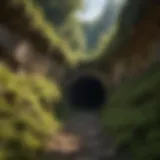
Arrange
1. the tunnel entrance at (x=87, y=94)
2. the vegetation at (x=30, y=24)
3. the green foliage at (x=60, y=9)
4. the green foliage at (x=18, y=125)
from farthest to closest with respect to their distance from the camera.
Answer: the tunnel entrance at (x=87, y=94), the green foliage at (x=60, y=9), the vegetation at (x=30, y=24), the green foliage at (x=18, y=125)

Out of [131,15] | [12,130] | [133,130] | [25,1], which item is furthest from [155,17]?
[12,130]

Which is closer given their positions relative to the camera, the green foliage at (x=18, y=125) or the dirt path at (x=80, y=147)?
the green foliage at (x=18, y=125)

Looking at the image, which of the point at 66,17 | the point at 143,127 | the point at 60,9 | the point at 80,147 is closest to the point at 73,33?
the point at 66,17

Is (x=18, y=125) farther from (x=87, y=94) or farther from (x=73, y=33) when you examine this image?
(x=87, y=94)

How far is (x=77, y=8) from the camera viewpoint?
20781mm

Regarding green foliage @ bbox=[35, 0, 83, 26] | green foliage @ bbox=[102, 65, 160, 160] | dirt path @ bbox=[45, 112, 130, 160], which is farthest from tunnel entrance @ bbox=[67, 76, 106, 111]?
green foliage @ bbox=[102, 65, 160, 160]

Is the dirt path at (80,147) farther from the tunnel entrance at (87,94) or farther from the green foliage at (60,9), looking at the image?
the tunnel entrance at (87,94)

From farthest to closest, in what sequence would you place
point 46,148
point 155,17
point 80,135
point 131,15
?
point 131,15, point 155,17, point 80,135, point 46,148

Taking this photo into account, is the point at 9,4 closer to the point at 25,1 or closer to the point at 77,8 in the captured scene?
the point at 25,1

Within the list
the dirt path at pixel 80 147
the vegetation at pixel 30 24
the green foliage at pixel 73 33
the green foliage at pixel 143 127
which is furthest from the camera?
the green foliage at pixel 73 33

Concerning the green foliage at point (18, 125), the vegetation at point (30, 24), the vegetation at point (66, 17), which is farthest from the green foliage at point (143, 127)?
the vegetation at point (66, 17)

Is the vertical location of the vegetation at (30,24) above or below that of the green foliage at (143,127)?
above

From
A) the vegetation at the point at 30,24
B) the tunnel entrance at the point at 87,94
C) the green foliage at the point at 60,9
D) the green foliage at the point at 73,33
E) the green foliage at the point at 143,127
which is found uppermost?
the green foliage at the point at 73,33

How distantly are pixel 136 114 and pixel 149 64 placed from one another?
467 cm
